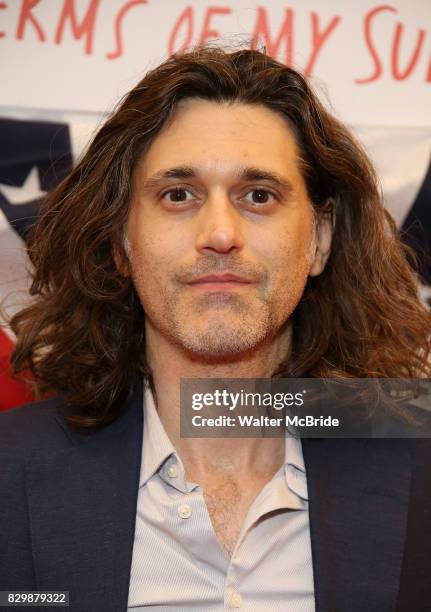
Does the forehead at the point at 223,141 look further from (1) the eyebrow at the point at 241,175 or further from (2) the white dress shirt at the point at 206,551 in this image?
(2) the white dress shirt at the point at 206,551

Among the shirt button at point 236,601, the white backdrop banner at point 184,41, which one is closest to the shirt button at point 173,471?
the shirt button at point 236,601

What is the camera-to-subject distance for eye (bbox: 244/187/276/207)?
2.00 meters

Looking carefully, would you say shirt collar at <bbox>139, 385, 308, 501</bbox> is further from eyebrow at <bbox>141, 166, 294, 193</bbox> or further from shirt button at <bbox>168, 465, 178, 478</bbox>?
eyebrow at <bbox>141, 166, 294, 193</bbox>

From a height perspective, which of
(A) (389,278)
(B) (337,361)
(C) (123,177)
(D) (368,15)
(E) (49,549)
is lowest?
(E) (49,549)

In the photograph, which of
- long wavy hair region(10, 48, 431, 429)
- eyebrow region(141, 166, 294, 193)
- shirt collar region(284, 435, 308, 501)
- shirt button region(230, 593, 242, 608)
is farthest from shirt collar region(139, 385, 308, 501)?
eyebrow region(141, 166, 294, 193)

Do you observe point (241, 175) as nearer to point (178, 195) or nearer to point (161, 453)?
point (178, 195)

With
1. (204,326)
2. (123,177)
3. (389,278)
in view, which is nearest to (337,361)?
(389,278)

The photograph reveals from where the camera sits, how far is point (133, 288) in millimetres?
2332

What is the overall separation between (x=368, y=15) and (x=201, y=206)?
96 cm

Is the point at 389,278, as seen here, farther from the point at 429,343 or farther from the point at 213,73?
the point at 213,73

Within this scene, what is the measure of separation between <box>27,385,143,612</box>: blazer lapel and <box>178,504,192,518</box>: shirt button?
0.11 meters

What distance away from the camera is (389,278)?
2395 millimetres

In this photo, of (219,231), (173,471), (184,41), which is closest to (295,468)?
(173,471)

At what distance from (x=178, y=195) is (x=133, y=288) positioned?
17.2 inches
